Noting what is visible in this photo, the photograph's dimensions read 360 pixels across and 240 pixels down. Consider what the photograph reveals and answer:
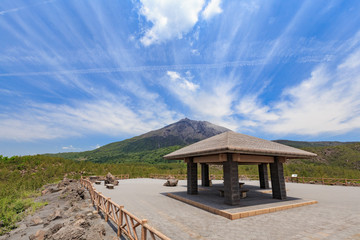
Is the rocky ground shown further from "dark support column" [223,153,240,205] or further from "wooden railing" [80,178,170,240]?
"dark support column" [223,153,240,205]

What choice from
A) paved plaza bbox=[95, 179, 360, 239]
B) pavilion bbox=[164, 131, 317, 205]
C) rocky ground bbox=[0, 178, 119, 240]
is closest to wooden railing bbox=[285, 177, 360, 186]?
pavilion bbox=[164, 131, 317, 205]

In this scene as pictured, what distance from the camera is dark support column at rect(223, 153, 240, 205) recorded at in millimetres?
8383

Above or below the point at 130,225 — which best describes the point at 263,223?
above

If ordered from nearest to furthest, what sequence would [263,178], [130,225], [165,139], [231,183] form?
[130,225] < [231,183] < [263,178] < [165,139]

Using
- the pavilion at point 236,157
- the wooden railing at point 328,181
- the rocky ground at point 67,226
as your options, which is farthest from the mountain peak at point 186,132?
the rocky ground at point 67,226

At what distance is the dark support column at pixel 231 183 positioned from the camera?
330 inches

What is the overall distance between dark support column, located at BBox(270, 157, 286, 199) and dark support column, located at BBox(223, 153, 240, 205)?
3112 mm

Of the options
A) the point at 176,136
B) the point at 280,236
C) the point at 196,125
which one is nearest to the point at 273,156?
the point at 280,236

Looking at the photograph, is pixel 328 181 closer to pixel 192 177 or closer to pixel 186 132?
pixel 192 177

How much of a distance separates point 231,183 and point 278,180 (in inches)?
139

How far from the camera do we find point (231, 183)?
8453 mm

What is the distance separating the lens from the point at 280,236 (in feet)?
16.7

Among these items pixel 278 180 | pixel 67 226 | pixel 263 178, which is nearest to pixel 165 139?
pixel 263 178

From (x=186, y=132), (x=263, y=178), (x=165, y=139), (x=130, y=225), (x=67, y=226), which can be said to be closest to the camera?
(x=67, y=226)
